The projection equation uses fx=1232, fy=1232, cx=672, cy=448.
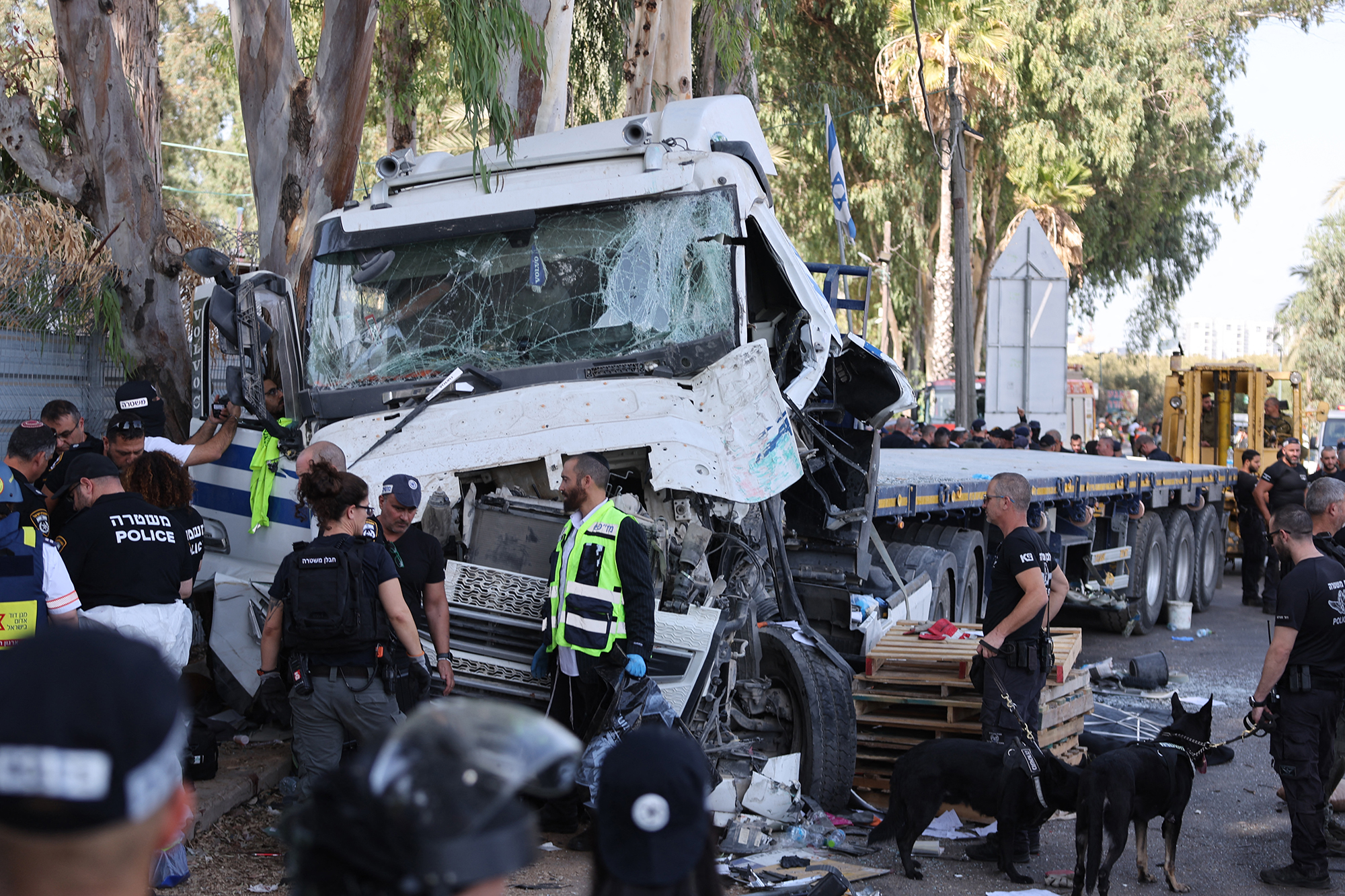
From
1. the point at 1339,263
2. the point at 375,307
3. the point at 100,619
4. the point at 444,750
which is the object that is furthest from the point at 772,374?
the point at 1339,263

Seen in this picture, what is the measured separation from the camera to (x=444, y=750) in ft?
4.55

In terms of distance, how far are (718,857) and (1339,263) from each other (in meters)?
54.0

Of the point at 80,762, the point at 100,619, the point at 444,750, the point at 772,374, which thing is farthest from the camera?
the point at 772,374

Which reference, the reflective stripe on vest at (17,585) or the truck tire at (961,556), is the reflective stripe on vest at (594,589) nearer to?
the reflective stripe on vest at (17,585)

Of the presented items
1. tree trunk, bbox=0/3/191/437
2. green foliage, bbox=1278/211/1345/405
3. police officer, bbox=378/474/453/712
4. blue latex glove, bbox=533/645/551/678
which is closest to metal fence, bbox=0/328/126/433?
tree trunk, bbox=0/3/191/437

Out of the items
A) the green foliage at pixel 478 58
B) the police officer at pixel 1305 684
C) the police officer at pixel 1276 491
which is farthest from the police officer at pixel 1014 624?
the police officer at pixel 1276 491

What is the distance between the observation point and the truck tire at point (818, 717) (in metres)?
6.25

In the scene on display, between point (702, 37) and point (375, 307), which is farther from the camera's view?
point (702, 37)

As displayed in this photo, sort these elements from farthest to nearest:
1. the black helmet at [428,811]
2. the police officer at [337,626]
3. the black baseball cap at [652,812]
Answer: the police officer at [337,626], the black baseball cap at [652,812], the black helmet at [428,811]

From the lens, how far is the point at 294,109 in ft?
31.1

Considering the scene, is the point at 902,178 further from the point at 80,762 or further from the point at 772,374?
the point at 80,762

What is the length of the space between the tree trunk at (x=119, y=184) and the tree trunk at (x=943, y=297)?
20581 millimetres

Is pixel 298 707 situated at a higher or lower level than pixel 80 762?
lower

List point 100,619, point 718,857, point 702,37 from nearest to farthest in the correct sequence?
point 100,619 → point 718,857 → point 702,37
